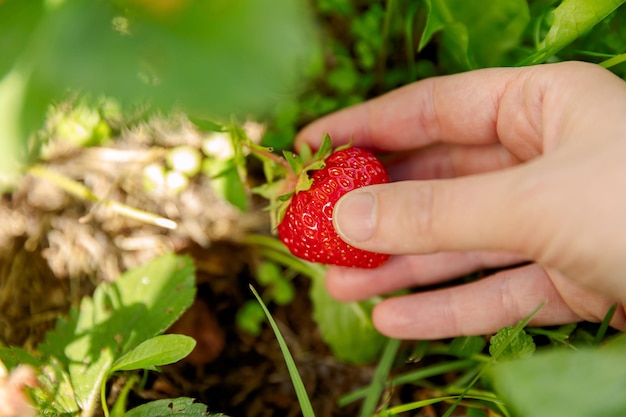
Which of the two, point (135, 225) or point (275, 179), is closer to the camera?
point (275, 179)

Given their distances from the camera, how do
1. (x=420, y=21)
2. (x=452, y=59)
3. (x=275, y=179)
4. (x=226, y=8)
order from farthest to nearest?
(x=420, y=21)
(x=452, y=59)
(x=275, y=179)
(x=226, y=8)

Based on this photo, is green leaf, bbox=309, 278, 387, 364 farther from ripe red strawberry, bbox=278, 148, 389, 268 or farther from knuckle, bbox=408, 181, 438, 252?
knuckle, bbox=408, 181, 438, 252

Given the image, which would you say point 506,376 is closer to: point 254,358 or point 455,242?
point 455,242

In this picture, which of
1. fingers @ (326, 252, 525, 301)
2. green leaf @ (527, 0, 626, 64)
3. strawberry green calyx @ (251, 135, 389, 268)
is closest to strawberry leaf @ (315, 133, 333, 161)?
strawberry green calyx @ (251, 135, 389, 268)

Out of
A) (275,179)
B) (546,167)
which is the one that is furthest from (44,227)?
(546,167)

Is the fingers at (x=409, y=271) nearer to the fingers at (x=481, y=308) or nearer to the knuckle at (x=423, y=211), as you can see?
the fingers at (x=481, y=308)

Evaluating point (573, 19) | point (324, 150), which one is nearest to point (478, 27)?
point (573, 19)

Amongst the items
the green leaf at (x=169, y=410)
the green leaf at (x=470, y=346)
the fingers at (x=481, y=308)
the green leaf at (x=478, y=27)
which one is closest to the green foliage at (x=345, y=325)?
the fingers at (x=481, y=308)
